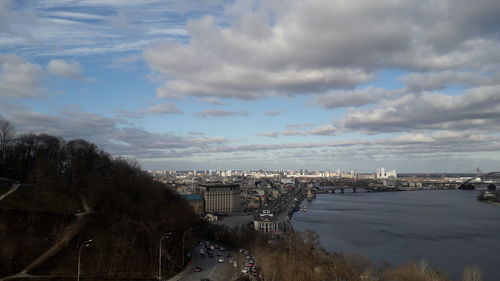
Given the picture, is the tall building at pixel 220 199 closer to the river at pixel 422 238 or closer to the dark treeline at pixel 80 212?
the river at pixel 422 238

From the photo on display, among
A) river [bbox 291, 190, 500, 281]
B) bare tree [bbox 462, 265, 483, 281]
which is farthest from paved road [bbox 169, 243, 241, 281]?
bare tree [bbox 462, 265, 483, 281]

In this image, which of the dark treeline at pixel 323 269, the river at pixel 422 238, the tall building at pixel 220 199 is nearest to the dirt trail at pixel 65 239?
the dark treeline at pixel 323 269

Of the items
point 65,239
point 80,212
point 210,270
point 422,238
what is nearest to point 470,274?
point 210,270

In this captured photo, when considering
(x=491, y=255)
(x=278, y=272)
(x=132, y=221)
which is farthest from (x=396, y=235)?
(x=132, y=221)

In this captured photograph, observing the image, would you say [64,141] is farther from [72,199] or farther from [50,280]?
[50,280]

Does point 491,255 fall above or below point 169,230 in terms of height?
below

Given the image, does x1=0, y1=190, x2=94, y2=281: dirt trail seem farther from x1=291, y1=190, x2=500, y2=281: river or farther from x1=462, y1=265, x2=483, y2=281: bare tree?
x1=462, y1=265, x2=483, y2=281: bare tree

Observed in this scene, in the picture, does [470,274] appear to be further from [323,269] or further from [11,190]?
[11,190]
